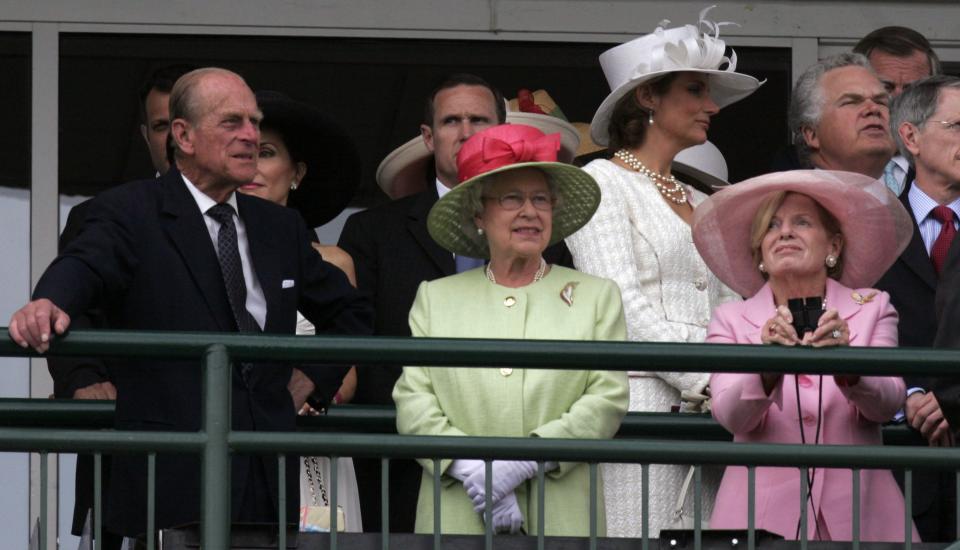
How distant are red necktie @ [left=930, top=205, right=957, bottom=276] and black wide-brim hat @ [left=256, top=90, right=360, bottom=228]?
1.94 metres

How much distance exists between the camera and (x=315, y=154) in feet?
24.8

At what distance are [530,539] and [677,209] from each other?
1621 mm

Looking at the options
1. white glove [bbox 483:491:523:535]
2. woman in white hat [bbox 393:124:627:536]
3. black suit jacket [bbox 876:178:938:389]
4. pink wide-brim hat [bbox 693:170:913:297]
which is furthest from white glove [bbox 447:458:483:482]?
black suit jacket [bbox 876:178:938:389]

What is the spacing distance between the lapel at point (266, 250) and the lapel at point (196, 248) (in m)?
0.12

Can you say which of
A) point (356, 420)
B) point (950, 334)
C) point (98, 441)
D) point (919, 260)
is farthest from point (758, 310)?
point (98, 441)

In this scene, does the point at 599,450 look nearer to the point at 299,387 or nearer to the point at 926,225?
the point at 299,387

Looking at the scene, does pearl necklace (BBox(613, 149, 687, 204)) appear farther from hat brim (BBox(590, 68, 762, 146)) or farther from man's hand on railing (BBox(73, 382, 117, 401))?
man's hand on railing (BBox(73, 382, 117, 401))

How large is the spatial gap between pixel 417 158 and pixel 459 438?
2.56 meters

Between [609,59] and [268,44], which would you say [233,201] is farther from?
A: [268,44]

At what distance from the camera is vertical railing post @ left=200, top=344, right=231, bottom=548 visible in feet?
17.9

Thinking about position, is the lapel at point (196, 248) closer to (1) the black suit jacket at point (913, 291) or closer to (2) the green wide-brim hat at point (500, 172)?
(2) the green wide-brim hat at point (500, 172)

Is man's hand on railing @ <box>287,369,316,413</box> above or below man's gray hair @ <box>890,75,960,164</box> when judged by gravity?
below

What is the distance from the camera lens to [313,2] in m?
9.21

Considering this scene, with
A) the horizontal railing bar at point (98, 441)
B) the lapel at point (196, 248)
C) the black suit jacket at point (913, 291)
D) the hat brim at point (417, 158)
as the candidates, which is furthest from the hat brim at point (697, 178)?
the horizontal railing bar at point (98, 441)
